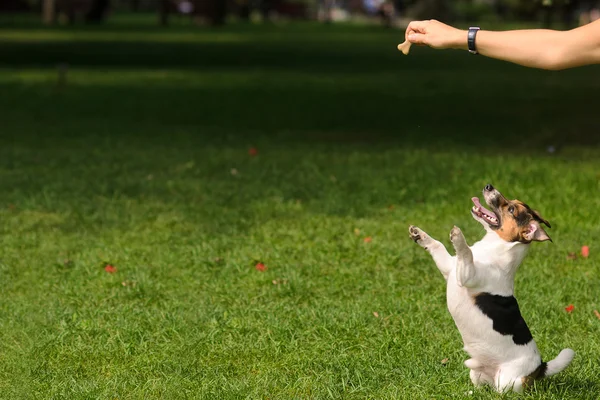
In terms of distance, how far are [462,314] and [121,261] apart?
4.13 m

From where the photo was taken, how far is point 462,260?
17.5 ft

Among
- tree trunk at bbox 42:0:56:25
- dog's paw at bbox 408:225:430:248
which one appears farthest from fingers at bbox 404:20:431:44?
tree trunk at bbox 42:0:56:25

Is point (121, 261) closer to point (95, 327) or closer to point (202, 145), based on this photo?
point (95, 327)

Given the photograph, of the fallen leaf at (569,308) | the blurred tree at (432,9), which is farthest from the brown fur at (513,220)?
the blurred tree at (432,9)

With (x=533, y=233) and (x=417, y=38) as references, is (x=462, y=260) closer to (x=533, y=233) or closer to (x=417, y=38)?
(x=533, y=233)

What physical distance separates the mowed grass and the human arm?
1.76 meters

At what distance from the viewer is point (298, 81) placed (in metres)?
25.9

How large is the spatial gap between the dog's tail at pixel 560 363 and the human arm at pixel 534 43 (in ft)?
4.82

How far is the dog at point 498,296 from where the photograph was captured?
5480 mm

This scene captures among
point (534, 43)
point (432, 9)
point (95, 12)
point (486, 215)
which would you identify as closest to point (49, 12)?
point (95, 12)

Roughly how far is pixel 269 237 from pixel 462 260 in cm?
460

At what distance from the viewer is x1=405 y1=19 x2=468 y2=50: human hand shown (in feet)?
16.9

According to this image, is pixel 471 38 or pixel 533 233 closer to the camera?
pixel 471 38

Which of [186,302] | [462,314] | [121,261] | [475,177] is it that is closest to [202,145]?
[475,177]
